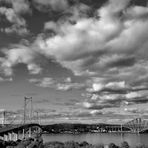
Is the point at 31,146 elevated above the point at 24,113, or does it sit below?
below

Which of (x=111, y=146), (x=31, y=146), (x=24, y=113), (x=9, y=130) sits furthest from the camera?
(x=24, y=113)

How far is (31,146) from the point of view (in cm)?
6538

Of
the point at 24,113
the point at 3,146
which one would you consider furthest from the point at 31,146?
the point at 24,113

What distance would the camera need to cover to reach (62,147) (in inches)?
2480

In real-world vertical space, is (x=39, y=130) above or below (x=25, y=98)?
below

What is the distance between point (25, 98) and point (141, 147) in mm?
145413

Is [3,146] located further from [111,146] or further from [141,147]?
[141,147]

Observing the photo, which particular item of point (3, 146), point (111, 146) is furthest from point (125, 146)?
point (3, 146)

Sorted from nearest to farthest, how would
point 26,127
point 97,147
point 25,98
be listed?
point 97,147 → point 26,127 → point 25,98

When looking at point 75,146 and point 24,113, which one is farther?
point 24,113

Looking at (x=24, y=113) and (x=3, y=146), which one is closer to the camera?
(x=3, y=146)

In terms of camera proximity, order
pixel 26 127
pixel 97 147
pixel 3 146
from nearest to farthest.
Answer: pixel 97 147
pixel 3 146
pixel 26 127

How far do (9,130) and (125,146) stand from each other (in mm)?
71499

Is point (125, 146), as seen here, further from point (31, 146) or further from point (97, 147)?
point (31, 146)
